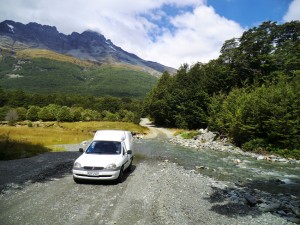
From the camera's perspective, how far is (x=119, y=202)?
1138cm

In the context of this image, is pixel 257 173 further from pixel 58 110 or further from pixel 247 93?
pixel 58 110

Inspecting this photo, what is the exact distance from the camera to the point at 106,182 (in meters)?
14.7

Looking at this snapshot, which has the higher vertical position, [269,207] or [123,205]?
[269,207]

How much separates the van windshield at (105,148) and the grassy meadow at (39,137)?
37.5ft

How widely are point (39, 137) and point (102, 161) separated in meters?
31.8

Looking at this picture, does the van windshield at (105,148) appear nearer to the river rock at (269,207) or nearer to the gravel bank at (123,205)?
the gravel bank at (123,205)

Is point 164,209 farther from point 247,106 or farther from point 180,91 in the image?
point 180,91

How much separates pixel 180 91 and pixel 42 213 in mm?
64718

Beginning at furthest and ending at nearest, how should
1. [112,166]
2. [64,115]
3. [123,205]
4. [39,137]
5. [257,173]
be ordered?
[64,115] → [39,137] → [257,173] → [112,166] → [123,205]

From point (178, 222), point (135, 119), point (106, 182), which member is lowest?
point (135, 119)

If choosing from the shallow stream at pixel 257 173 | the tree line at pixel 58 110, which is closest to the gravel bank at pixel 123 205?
the shallow stream at pixel 257 173

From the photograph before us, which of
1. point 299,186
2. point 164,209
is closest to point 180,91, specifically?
point 299,186

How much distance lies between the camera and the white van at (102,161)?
1377 centimetres

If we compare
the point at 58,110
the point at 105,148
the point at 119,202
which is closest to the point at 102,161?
the point at 105,148
